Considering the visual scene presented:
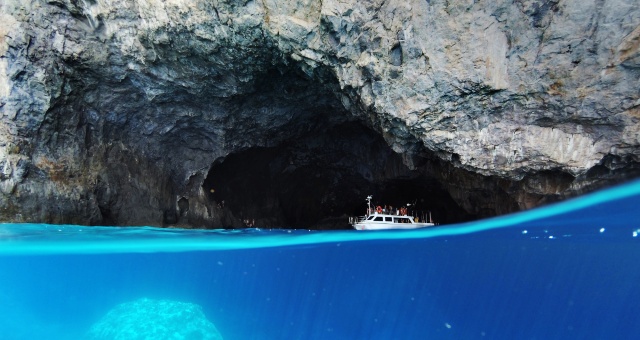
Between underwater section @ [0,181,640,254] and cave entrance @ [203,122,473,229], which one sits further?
cave entrance @ [203,122,473,229]

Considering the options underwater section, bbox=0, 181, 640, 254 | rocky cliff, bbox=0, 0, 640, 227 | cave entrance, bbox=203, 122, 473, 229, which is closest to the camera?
rocky cliff, bbox=0, 0, 640, 227

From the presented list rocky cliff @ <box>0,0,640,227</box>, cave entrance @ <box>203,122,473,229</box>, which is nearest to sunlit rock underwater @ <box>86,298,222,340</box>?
rocky cliff @ <box>0,0,640,227</box>

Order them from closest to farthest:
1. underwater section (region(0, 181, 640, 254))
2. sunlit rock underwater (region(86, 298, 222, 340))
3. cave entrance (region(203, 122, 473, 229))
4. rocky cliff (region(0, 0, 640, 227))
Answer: rocky cliff (region(0, 0, 640, 227)), sunlit rock underwater (region(86, 298, 222, 340)), underwater section (region(0, 181, 640, 254)), cave entrance (region(203, 122, 473, 229))

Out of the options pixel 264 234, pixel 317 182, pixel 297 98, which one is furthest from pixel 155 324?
pixel 317 182

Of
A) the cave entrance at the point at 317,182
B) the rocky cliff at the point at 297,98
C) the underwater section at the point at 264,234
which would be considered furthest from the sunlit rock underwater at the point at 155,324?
the cave entrance at the point at 317,182

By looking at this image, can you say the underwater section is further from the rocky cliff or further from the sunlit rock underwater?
the sunlit rock underwater

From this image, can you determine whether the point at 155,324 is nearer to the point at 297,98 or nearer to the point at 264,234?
the point at 264,234
